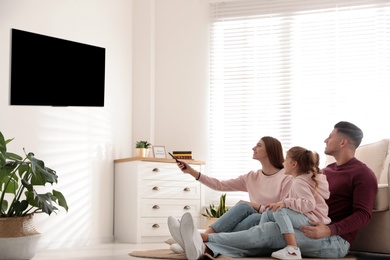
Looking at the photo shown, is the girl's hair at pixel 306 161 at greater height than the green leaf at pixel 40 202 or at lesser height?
greater

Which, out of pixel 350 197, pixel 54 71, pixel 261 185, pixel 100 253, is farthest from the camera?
pixel 54 71

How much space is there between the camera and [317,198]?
3656 millimetres

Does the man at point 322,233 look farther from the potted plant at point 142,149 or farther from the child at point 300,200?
the potted plant at point 142,149

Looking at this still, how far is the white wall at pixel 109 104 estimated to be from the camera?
4.67 meters

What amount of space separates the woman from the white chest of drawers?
142 centimetres

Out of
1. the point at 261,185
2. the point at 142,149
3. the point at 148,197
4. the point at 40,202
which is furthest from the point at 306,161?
the point at 142,149

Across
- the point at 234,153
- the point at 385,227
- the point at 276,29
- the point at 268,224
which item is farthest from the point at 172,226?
the point at 276,29

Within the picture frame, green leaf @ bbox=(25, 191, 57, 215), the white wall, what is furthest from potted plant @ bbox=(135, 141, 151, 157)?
green leaf @ bbox=(25, 191, 57, 215)

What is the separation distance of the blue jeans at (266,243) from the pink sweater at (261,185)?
1.02 feet

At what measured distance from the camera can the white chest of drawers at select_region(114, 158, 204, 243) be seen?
5.39 m

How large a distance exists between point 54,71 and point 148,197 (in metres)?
1.43

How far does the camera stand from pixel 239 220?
3881mm

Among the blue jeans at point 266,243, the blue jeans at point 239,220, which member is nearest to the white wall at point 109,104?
the blue jeans at point 239,220

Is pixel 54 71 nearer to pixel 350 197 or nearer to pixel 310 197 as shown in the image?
pixel 310 197
